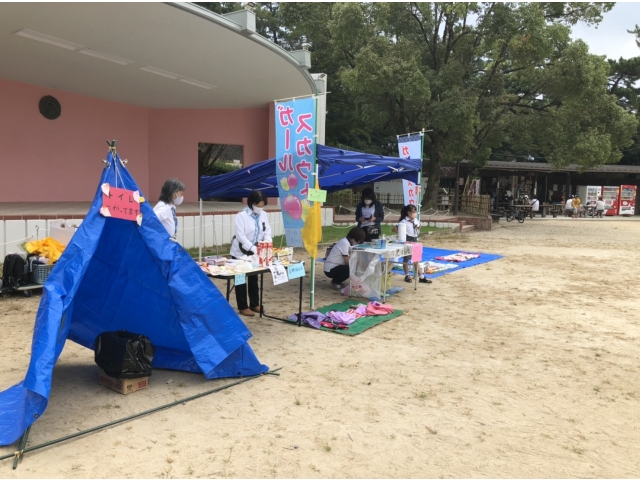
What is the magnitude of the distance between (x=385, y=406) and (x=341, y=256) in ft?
11.2

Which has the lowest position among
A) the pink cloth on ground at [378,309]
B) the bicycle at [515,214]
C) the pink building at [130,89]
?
the pink cloth on ground at [378,309]

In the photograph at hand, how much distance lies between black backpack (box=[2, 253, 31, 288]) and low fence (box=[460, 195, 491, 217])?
16.0 meters

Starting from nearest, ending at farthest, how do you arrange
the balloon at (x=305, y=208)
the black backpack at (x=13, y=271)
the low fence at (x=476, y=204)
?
the balloon at (x=305, y=208)
the black backpack at (x=13, y=271)
the low fence at (x=476, y=204)

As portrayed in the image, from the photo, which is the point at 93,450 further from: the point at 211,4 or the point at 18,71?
the point at 211,4

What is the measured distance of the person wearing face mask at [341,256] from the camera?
641 cm

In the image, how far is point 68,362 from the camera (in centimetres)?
384

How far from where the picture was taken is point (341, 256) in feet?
21.3

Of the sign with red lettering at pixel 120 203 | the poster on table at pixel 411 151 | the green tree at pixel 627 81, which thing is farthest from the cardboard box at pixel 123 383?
the green tree at pixel 627 81

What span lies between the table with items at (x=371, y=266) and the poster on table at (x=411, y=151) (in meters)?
2.44

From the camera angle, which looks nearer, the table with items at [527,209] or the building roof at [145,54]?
the building roof at [145,54]

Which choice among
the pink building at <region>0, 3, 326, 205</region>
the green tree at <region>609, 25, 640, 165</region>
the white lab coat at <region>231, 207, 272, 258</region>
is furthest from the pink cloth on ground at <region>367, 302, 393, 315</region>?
the green tree at <region>609, 25, 640, 165</region>

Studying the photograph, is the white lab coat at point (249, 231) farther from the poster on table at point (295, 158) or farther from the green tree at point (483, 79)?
the green tree at point (483, 79)

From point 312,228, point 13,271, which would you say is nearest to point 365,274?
point 312,228

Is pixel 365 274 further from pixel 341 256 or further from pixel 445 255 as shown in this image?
pixel 445 255
